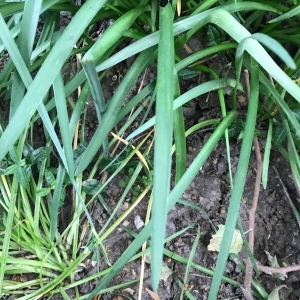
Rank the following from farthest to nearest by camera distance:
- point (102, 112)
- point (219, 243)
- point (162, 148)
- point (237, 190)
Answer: point (219, 243)
point (102, 112)
point (237, 190)
point (162, 148)

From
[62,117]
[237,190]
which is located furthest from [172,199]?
[62,117]

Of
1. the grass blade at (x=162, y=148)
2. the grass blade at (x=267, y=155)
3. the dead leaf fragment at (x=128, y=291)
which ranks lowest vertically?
the dead leaf fragment at (x=128, y=291)

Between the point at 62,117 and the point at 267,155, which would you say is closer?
the point at 62,117

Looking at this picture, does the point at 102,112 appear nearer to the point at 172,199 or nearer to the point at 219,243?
the point at 172,199

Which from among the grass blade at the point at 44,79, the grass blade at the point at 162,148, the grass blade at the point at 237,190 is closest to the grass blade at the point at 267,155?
the grass blade at the point at 237,190

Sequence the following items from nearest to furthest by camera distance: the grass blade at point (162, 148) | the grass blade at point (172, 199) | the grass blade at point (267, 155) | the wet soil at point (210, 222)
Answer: the grass blade at point (162, 148) → the grass blade at point (172, 199) → the grass blade at point (267, 155) → the wet soil at point (210, 222)

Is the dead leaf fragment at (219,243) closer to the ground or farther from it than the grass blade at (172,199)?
closer to the ground

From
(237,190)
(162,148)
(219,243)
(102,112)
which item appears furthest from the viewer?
(219,243)

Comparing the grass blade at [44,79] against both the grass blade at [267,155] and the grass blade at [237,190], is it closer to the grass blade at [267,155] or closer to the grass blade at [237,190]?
the grass blade at [237,190]

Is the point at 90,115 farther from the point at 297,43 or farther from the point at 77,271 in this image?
the point at 297,43

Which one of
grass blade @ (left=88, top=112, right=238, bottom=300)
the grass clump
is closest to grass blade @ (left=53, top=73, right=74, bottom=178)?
the grass clump

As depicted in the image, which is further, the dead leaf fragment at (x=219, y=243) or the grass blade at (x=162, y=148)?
the dead leaf fragment at (x=219, y=243)
